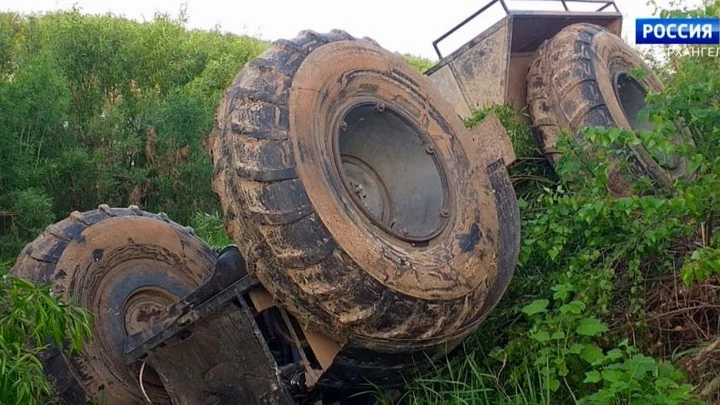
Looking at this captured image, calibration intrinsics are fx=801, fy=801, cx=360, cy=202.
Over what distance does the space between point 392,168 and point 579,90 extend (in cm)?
201

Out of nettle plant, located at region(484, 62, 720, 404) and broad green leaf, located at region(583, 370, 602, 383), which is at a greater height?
nettle plant, located at region(484, 62, 720, 404)

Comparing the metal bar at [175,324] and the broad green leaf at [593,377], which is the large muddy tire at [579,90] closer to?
the broad green leaf at [593,377]

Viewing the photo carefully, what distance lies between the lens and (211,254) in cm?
462

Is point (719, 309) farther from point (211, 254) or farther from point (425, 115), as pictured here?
point (211, 254)

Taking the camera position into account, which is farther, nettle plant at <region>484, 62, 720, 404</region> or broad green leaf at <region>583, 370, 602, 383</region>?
nettle plant at <region>484, 62, 720, 404</region>

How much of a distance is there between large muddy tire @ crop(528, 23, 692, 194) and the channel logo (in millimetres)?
381

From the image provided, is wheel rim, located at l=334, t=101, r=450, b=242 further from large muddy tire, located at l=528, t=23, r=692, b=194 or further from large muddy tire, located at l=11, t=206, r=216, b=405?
large muddy tire, located at l=528, t=23, r=692, b=194

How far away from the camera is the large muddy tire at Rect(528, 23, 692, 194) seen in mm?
5188

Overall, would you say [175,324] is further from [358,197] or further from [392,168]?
[392,168]

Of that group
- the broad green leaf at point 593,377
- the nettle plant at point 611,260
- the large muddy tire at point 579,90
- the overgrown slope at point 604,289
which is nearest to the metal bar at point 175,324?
the overgrown slope at point 604,289

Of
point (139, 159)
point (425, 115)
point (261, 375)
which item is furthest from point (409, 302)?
point (139, 159)

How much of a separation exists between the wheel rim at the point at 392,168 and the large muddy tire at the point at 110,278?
114cm

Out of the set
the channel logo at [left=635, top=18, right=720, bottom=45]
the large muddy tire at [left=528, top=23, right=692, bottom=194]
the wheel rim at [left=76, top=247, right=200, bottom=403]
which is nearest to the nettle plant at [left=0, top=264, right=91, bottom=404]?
the wheel rim at [left=76, top=247, right=200, bottom=403]

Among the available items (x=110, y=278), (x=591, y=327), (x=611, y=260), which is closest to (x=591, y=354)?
(x=591, y=327)
